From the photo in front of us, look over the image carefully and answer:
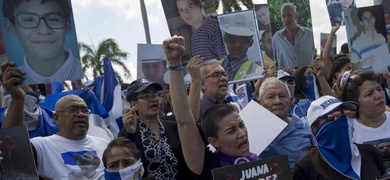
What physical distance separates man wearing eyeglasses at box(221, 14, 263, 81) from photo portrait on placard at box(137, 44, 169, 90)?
80cm

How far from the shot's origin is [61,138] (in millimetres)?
4293

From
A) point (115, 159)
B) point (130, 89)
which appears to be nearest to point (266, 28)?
point (130, 89)

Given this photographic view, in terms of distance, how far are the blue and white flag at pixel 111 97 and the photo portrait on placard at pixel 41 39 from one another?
2.50 m

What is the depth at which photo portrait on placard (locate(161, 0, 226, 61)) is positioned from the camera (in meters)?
4.93

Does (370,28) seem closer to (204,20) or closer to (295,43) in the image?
(295,43)

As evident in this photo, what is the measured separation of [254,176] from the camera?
311 cm

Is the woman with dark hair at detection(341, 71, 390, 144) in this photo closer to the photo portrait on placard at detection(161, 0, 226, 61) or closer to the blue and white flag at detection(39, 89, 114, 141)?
the photo portrait on placard at detection(161, 0, 226, 61)

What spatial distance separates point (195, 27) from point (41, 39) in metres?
1.72

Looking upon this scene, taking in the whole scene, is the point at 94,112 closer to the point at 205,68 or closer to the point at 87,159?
the point at 205,68

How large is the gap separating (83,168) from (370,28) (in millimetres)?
2975

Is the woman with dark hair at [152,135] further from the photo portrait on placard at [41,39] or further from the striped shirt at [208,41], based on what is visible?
the photo portrait on placard at [41,39]

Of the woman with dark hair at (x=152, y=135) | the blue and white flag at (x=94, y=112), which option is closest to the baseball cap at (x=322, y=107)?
the woman with dark hair at (x=152, y=135)

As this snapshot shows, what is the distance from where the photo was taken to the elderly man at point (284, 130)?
4.08 meters

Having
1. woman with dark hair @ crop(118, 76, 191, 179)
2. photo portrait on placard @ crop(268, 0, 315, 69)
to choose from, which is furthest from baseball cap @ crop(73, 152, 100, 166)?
photo portrait on placard @ crop(268, 0, 315, 69)
